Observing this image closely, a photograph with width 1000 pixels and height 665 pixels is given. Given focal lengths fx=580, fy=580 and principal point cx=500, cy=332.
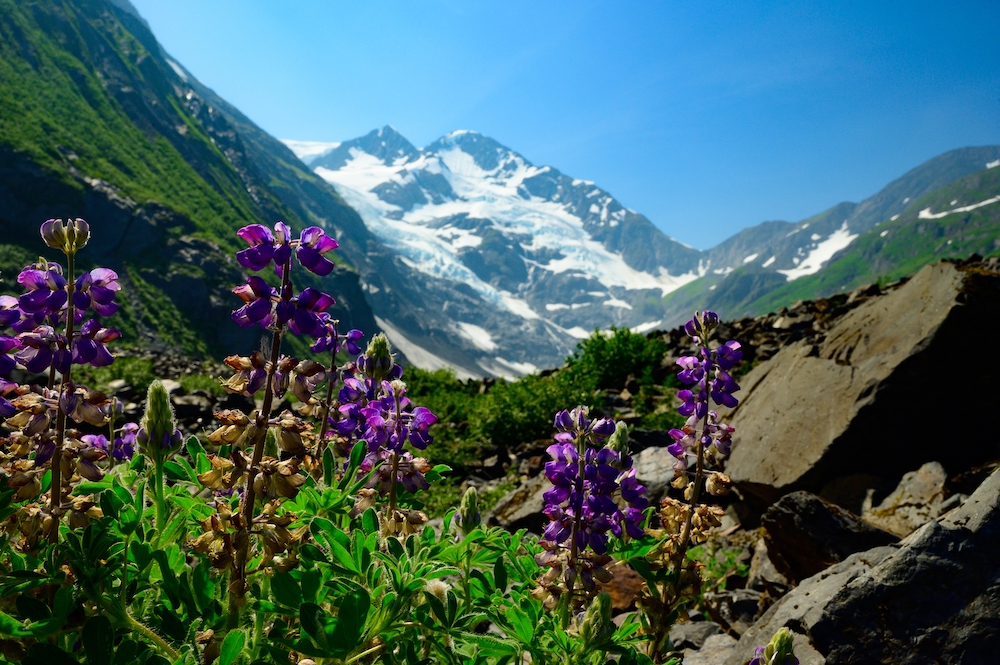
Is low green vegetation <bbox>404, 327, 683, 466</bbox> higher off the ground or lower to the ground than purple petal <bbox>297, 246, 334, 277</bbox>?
lower

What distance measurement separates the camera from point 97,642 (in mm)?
1990

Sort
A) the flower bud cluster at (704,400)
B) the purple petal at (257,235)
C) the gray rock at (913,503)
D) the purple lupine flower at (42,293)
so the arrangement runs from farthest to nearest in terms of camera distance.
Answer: the gray rock at (913,503), the flower bud cluster at (704,400), the purple lupine flower at (42,293), the purple petal at (257,235)

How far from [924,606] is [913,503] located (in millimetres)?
2914

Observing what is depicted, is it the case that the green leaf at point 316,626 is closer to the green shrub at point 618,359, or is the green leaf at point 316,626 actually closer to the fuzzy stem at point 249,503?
the fuzzy stem at point 249,503

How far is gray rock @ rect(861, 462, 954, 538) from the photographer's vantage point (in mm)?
5293

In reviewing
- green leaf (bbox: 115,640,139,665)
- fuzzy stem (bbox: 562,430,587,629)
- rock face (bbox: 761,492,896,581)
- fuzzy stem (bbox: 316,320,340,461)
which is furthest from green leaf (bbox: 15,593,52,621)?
rock face (bbox: 761,492,896,581)

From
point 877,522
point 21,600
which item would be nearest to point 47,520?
point 21,600

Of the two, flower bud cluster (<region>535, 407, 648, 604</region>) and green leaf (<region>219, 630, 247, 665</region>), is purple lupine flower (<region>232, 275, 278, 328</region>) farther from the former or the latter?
flower bud cluster (<region>535, 407, 648, 604</region>)

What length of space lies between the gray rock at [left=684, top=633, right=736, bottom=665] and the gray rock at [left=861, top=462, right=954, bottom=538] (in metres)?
2.00

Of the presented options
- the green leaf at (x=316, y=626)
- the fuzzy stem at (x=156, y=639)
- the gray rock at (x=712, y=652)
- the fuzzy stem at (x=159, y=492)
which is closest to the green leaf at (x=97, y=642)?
the fuzzy stem at (x=156, y=639)

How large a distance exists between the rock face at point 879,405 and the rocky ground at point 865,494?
0.02 m

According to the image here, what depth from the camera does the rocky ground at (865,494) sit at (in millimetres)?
3236

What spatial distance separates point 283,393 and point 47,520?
1062mm

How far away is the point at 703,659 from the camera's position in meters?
4.21
